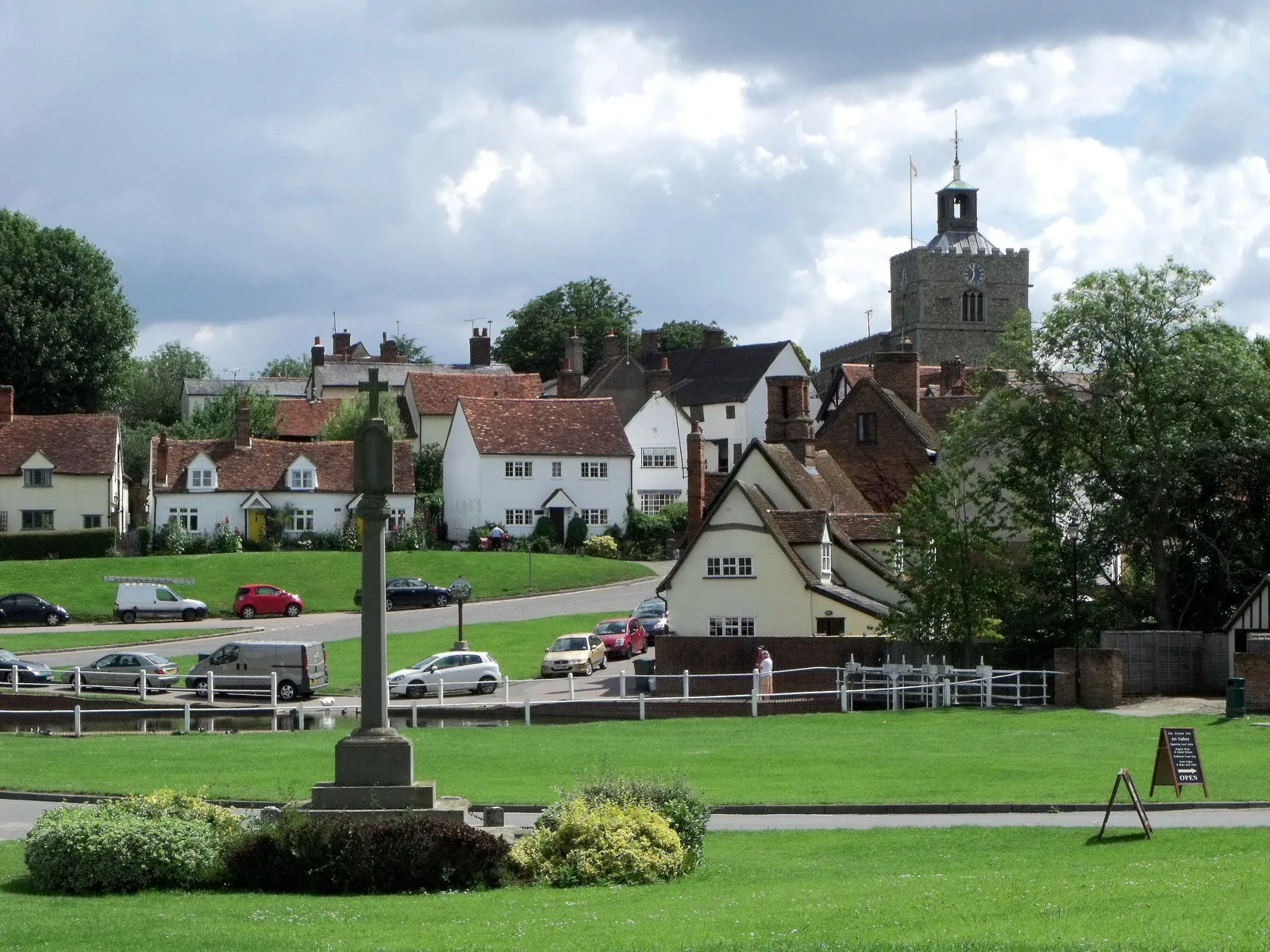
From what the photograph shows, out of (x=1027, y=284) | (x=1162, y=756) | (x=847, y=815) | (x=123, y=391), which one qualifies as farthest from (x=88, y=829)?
(x=1027, y=284)

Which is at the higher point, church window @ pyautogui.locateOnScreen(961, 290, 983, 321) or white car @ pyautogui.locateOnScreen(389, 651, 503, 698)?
church window @ pyautogui.locateOnScreen(961, 290, 983, 321)

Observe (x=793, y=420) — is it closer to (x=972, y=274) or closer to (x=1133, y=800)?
(x=1133, y=800)

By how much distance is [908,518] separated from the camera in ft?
150

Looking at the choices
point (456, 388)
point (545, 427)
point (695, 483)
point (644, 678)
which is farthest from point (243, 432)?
point (644, 678)

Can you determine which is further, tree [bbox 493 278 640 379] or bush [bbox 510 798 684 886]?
tree [bbox 493 278 640 379]

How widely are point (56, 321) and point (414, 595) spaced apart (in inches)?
1471

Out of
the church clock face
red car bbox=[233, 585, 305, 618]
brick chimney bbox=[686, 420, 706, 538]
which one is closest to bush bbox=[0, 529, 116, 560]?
red car bbox=[233, 585, 305, 618]

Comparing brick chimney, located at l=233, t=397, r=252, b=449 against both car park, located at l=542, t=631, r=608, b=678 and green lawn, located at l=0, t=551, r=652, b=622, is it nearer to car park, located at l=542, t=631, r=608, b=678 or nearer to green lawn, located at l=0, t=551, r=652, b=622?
green lawn, located at l=0, t=551, r=652, b=622

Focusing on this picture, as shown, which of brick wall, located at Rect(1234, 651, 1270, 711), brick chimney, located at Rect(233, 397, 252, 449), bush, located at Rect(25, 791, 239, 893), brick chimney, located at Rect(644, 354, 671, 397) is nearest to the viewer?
bush, located at Rect(25, 791, 239, 893)

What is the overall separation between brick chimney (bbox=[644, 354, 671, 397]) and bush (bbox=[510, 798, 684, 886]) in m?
79.6

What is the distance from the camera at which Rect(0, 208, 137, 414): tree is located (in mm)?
94938

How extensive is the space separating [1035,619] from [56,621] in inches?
1586

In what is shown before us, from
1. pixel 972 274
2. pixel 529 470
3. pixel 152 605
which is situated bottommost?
pixel 152 605

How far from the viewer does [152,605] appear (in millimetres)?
67250
